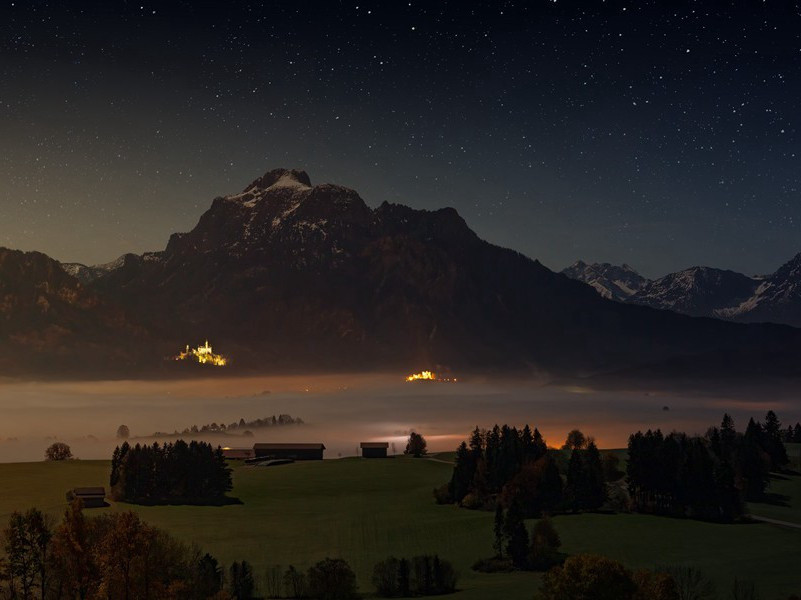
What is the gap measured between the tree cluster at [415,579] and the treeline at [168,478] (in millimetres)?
82917

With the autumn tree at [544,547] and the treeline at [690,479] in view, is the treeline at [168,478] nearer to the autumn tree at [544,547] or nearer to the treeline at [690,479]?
the autumn tree at [544,547]

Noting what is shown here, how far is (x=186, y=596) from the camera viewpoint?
92.9m

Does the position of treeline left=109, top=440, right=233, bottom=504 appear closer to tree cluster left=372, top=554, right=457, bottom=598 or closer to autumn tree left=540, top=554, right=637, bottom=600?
tree cluster left=372, top=554, right=457, bottom=598

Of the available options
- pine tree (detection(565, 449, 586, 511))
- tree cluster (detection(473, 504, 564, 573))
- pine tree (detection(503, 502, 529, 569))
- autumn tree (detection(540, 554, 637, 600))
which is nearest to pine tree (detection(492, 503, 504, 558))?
tree cluster (detection(473, 504, 564, 573))

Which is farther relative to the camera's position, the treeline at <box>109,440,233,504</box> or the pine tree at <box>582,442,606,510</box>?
the treeline at <box>109,440,233,504</box>

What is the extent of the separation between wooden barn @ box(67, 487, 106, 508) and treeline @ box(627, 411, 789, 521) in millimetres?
104018

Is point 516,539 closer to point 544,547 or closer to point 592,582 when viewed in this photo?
point 544,547

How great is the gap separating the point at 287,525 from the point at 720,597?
3477 inches

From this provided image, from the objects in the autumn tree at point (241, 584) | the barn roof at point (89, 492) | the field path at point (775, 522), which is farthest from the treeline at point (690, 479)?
the barn roof at point (89, 492)

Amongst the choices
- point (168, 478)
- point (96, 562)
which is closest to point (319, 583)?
point (96, 562)

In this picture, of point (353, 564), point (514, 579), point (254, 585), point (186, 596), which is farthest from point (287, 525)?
point (186, 596)

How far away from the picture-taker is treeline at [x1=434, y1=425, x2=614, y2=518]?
16550 cm

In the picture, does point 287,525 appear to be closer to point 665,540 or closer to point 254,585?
point 254,585

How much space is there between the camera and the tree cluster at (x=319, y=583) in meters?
110
